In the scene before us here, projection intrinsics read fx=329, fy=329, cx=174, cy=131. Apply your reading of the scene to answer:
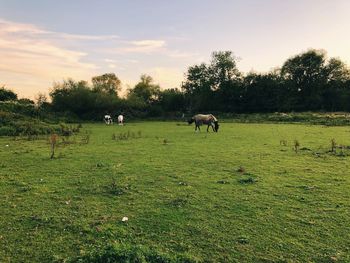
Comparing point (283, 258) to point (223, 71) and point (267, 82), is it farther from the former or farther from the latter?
point (223, 71)

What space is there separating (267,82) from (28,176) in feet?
192

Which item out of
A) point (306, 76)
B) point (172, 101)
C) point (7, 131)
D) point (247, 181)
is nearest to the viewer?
point (247, 181)

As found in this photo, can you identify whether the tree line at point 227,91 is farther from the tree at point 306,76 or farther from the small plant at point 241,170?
the small plant at point 241,170

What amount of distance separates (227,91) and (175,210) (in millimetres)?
60091

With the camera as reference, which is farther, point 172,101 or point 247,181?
point 172,101

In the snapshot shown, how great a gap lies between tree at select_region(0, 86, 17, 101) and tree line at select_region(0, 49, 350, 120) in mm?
10313

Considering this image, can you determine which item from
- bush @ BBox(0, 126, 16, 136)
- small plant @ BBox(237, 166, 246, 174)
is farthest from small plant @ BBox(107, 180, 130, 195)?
bush @ BBox(0, 126, 16, 136)

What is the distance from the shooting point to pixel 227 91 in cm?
6588

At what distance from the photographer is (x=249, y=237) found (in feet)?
20.3

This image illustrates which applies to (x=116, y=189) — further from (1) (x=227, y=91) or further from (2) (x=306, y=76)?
(2) (x=306, y=76)

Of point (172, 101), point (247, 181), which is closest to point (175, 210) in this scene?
point (247, 181)

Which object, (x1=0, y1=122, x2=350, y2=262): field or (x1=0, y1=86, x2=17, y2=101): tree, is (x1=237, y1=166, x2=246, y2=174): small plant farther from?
(x1=0, y1=86, x2=17, y2=101): tree

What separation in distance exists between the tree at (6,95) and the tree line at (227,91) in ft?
33.8

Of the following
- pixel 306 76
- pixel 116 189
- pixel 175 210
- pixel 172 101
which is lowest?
pixel 175 210
